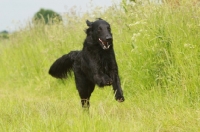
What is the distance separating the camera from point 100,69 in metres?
5.83

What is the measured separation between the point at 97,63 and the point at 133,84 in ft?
3.98

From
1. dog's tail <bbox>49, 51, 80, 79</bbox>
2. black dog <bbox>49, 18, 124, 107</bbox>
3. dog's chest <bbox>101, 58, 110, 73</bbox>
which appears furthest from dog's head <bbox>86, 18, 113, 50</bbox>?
dog's tail <bbox>49, 51, 80, 79</bbox>

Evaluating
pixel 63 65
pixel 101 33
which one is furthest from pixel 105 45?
pixel 63 65

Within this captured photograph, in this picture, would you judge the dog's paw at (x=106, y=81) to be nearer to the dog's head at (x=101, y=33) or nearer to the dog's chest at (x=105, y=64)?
the dog's chest at (x=105, y=64)

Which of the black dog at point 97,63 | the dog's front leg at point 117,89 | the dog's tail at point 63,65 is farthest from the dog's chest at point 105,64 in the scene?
the dog's tail at point 63,65

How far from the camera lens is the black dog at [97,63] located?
5.68 meters

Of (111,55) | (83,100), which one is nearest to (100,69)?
(111,55)

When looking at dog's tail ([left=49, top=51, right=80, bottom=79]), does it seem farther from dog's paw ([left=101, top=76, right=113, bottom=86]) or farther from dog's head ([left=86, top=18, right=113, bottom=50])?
dog's paw ([left=101, top=76, right=113, bottom=86])

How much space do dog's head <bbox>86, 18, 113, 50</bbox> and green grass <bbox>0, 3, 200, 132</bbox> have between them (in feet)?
1.99

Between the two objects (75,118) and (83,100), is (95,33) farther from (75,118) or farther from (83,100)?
(75,118)

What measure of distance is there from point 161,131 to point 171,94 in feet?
4.51

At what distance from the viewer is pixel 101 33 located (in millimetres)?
5840

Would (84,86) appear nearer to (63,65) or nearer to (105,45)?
(105,45)

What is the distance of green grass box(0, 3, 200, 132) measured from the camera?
448 cm
